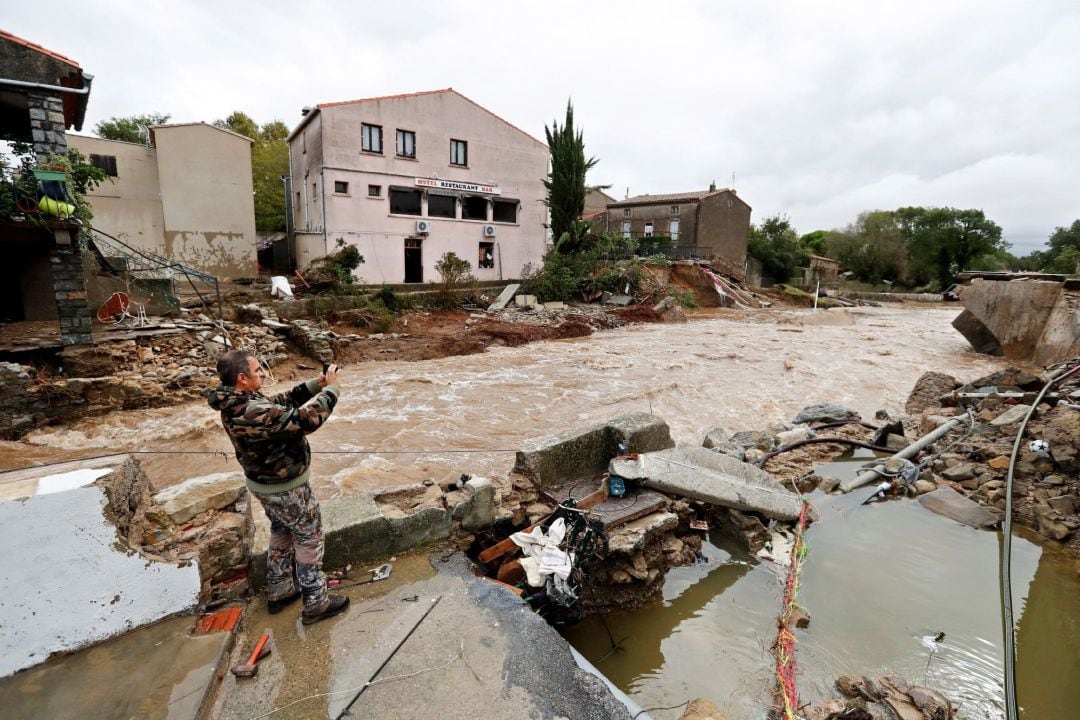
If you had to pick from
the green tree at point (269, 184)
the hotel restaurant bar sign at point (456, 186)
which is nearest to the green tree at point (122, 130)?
the green tree at point (269, 184)

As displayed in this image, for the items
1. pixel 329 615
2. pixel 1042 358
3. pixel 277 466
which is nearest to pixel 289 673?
pixel 329 615

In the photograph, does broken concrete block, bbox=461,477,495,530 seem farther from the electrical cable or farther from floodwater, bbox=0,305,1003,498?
the electrical cable

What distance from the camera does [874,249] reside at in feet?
162

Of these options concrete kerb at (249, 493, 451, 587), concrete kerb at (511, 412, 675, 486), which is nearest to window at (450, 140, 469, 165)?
concrete kerb at (511, 412, 675, 486)

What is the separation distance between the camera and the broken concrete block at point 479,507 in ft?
13.8

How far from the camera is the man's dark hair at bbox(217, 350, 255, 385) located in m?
2.99

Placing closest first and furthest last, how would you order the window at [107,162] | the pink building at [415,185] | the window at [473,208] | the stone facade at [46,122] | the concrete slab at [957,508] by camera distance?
the concrete slab at [957,508] → the stone facade at [46,122] → the window at [107,162] → the pink building at [415,185] → the window at [473,208]

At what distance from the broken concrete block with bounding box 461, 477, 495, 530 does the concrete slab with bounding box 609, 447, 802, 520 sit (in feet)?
3.97

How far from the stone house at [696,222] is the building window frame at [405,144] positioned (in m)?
18.4

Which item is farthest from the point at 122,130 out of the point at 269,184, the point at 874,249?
the point at 874,249

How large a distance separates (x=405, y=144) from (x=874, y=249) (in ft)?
155

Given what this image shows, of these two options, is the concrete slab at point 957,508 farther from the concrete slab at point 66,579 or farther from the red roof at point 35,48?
the red roof at point 35,48

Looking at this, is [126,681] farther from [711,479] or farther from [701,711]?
[711,479]

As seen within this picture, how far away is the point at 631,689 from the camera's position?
11.3ft
